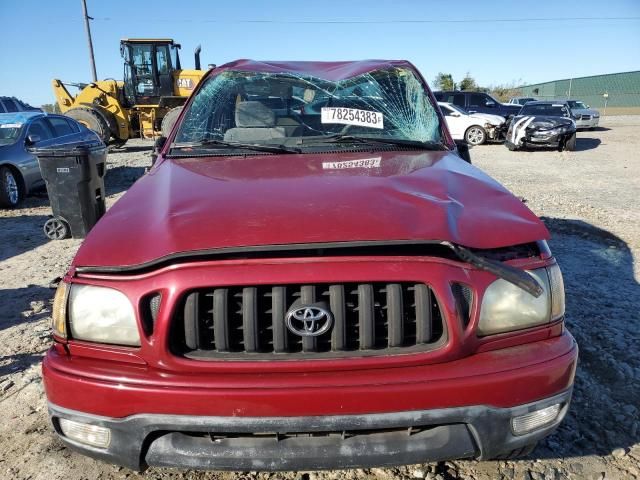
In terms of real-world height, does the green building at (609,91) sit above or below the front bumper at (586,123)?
above

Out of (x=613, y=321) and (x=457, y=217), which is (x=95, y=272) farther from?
(x=613, y=321)

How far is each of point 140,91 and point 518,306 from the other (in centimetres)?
1664

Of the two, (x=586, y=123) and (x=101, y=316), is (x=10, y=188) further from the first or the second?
(x=586, y=123)

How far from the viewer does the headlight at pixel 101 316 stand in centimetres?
162

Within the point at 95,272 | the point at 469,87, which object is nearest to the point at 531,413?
the point at 95,272

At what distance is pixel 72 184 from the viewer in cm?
585

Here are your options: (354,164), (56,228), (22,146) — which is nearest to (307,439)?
(354,164)

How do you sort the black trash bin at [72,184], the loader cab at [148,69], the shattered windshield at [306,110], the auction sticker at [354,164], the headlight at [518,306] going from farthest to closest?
the loader cab at [148,69]
the black trash bin at [72,184]
the shattered windshield at [306,110]
the auction sticker at [354,164]
the headlight at [518,306]

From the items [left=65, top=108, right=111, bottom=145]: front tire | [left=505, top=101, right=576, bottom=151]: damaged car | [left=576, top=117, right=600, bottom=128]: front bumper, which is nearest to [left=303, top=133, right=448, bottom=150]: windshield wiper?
[left=505, top=101, right=576, bottom=151]: damaged car

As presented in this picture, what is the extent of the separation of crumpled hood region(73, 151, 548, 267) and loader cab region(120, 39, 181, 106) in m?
15.1

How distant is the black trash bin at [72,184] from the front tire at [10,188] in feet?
8.62

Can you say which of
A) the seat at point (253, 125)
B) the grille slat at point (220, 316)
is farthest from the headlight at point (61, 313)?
the seat at point (253, 125)

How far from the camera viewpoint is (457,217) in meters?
1.79

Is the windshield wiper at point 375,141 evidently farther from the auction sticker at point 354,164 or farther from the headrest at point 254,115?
the headrest at point 254,115
